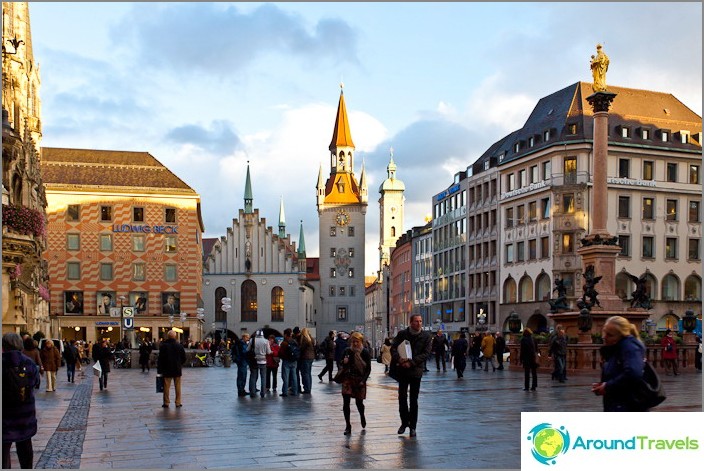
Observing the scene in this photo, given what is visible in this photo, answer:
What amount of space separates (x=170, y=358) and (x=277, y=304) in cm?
8954

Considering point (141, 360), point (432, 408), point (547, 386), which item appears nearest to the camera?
point (432, 408)

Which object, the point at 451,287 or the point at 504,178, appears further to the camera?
the point at 451,287

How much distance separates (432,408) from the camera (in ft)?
63.4

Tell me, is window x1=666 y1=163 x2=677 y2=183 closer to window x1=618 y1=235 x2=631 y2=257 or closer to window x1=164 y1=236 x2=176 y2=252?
window x1=618 y1=235 x2=631 y2=257

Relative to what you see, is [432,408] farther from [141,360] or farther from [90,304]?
[90,304]

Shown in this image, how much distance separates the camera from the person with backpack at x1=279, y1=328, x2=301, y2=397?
2378cm

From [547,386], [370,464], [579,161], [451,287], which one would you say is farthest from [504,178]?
[370,464]

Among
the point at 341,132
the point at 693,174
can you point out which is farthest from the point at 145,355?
the point at 341,132

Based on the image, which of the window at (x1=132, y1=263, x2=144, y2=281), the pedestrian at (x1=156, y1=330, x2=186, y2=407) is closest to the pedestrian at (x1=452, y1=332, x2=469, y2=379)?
the pedestrian at (x1=156, y1=330, x2=186, y2=407)

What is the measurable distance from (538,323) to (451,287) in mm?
18135

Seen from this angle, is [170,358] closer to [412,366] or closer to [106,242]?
[412,366]

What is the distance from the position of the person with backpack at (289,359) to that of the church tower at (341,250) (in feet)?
345

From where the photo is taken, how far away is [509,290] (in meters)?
76.2

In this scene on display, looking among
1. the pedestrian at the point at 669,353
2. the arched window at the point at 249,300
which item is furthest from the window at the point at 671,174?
the arched window at the point at 249,300
